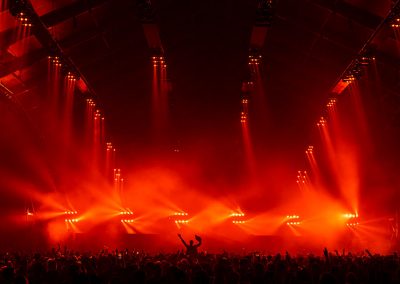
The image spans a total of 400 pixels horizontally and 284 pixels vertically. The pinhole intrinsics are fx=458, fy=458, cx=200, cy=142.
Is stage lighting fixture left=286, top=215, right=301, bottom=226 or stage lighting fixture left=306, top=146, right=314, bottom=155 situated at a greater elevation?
stage lighting fixture left=306, top=146, right=314, bottom=155

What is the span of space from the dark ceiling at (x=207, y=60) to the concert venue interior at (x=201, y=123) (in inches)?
2.4

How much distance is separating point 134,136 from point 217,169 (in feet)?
16.0

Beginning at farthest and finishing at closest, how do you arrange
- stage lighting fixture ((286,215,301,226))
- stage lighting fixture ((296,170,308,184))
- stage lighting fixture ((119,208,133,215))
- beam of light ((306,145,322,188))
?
stage lighting fixture ((296,170,308,184)) → stage lighting fixture ((286,215,301,226)) → stage lighting fixture ((119,208,133,215)) → beam of light ((306,145,322,188))

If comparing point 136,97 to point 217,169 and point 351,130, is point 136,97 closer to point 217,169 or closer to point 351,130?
point 217,169

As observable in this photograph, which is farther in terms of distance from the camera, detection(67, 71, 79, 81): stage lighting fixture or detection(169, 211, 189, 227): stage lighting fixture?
detection(169, 211, 189, 227): stage lighting fixture

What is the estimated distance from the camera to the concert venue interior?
47.9 feet

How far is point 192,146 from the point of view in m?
24.2

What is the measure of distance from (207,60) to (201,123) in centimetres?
496

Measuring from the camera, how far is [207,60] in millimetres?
18281

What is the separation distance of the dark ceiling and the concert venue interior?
6cm

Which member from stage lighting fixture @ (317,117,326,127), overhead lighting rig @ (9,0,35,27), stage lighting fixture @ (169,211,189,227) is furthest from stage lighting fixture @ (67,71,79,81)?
stage lighting fixture @ (317,117,326,127)

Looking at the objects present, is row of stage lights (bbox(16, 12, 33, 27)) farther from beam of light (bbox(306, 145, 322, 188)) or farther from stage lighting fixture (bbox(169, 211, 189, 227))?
beam of light (bbox(306, 145, 322, 188))

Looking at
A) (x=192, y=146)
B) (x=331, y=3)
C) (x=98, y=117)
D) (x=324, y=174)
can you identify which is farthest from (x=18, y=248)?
(x=324, y=174)

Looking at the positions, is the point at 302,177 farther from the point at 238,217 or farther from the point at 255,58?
the point at 255,58
